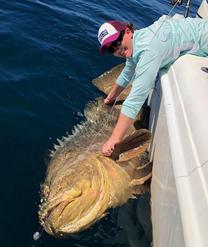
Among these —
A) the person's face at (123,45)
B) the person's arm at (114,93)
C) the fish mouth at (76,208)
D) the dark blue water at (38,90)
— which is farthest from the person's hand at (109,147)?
the person's arm at (114,93)

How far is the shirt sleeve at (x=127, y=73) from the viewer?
19.0ft

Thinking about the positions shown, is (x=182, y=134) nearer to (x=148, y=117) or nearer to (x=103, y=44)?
(x=103, y=44)

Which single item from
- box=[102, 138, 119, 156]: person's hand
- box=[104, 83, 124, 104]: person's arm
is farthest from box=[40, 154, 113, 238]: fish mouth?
box=[104, 83, 124, 104]: person's arm

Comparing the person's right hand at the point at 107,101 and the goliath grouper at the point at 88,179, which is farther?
the person's right hand at the point at 107,101

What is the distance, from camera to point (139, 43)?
4918 mm

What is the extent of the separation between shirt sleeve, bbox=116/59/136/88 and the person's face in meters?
0.58

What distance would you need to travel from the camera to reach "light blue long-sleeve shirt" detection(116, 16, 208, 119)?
4785mm

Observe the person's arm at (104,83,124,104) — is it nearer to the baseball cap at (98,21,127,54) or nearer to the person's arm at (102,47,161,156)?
the baseball cap at (98,21,127,54)

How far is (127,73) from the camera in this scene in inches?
236

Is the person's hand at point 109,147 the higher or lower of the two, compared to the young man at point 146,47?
lower

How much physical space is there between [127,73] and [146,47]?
4.01 feet

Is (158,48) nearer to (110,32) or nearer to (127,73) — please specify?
(110,32)

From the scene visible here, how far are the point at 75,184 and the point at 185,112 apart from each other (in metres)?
1.33

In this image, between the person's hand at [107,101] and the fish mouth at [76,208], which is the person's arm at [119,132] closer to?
the fish mouth at [76,208]
